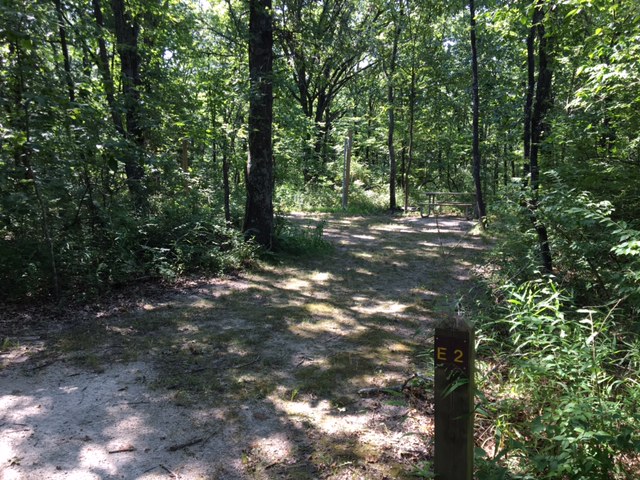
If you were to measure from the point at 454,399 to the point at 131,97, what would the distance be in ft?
20.5

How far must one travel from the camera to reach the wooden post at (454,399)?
78.9 inches

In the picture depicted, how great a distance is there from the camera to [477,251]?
9.34m

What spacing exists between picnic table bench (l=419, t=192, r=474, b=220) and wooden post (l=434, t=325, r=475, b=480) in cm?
1158

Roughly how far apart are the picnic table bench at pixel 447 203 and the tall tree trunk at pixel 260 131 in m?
6.70

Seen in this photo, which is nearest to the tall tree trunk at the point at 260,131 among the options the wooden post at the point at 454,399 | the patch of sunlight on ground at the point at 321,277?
the patch of sunlight on ground at the point at 321,277

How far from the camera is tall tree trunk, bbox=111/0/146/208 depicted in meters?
6.35

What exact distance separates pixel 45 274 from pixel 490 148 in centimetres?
2021

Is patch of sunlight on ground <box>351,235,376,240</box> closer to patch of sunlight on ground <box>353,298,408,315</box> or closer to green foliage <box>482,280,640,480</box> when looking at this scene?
patch of sunlight on ground <box>353,298,408,315</box>

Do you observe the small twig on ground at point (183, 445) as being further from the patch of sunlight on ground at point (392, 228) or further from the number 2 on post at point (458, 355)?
the patch of sunlight on ground at point (392, 228)

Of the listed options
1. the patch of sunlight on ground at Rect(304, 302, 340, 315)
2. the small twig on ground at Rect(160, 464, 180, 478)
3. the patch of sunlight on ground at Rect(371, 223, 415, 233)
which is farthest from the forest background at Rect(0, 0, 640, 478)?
the patch of sunlight on ground at Rect(371, 223, 415, 233)

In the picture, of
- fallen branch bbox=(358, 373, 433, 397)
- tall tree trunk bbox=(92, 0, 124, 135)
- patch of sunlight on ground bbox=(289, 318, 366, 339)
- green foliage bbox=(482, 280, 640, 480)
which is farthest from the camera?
tall tree trunk bbox=(92, 0, 124, 135)

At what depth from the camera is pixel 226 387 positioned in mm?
3695

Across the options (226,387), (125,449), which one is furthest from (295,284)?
(125,449)

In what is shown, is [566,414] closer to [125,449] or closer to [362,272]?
[125,449]
